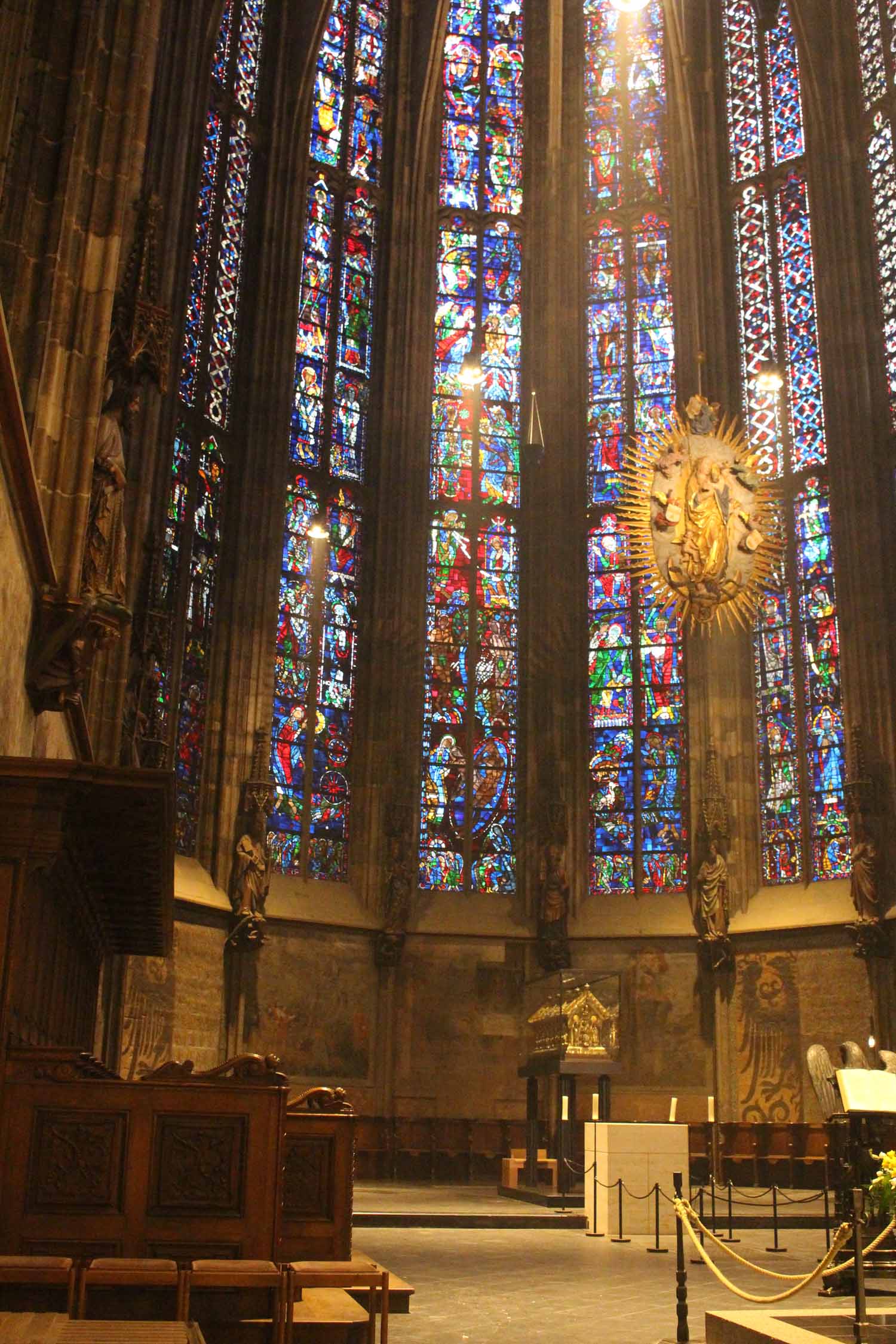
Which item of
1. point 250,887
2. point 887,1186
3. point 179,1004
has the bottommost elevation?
point 887,1186

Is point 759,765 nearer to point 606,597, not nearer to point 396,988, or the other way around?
point 606,597

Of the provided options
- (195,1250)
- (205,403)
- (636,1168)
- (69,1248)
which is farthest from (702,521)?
(69,1248)

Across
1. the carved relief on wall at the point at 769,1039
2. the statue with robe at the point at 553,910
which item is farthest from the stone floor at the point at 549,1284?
the statue with robe at the point at 553,910

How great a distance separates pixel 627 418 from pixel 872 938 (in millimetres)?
10231

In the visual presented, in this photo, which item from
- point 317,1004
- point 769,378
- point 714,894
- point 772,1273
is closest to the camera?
point 772,1273

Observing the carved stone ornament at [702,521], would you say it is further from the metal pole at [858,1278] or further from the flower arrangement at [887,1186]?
the metal pole at [858,1278]

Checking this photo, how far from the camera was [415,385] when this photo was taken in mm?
24719

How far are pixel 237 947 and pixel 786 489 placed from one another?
1148cm

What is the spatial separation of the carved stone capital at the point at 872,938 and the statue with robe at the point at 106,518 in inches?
502

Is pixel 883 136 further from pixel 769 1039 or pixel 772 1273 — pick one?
pixel 772 1273

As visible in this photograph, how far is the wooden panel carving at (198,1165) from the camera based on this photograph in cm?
634

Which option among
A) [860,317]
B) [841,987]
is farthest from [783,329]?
[841,987]

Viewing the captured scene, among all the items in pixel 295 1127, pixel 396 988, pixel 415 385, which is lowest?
pixel 295 1127

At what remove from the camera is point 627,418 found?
25297 mm
